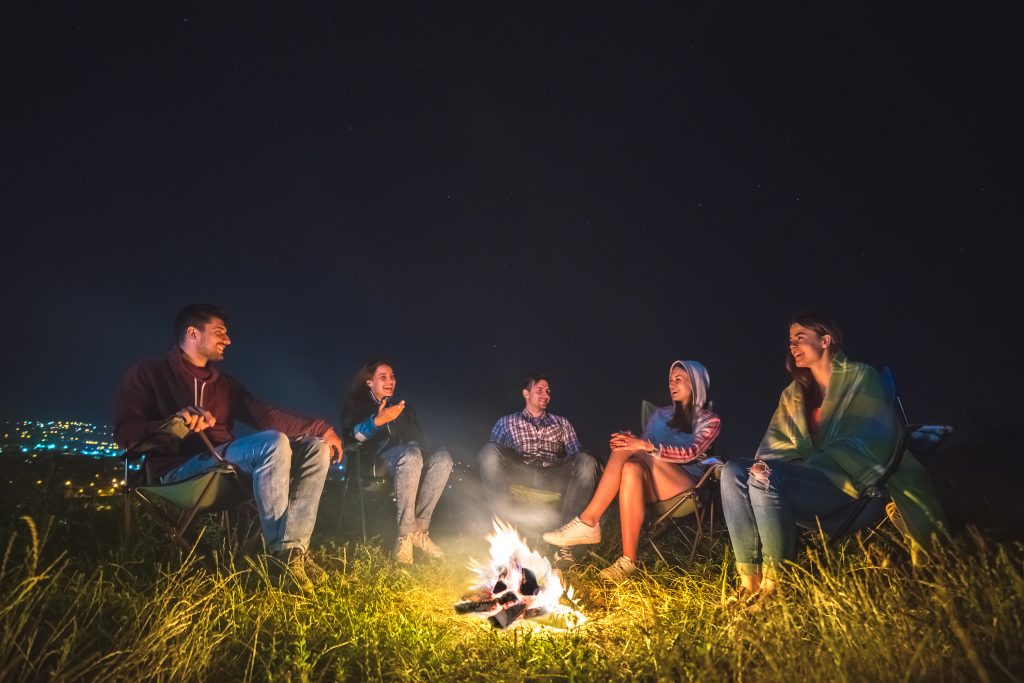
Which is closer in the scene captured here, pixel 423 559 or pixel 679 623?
pixel 679 623

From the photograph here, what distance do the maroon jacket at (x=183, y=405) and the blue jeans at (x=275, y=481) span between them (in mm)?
291

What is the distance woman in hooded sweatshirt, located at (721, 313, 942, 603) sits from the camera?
2.57 m

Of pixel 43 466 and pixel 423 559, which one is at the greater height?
pixel 43 466

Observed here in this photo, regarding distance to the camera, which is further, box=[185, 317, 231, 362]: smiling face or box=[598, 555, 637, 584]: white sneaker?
box=[185, 317, 231, 362]: smiling face

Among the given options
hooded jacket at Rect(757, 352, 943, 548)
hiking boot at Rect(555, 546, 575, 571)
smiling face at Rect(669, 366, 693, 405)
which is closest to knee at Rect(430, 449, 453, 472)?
hiking boot at Rect(555, 546, 575, 571)

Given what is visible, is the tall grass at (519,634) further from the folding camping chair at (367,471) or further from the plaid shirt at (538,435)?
the plaid shirt at (538,435)

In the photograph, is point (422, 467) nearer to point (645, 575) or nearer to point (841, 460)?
point (645, 575)

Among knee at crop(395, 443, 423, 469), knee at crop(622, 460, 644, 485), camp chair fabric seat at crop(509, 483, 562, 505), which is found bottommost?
camp chair fabric seat at crop(509, 483, 562, 505)

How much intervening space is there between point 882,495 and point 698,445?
1.34 metres

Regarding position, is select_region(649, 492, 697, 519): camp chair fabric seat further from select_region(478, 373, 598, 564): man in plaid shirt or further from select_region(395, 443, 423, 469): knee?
select_region(395, 443, 423, 469): knee

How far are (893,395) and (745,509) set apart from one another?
955 millimetres

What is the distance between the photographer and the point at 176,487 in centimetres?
309

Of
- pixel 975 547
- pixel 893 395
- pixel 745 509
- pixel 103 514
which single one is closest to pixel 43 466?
pixel 103 514

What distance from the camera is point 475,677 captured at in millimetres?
2014
